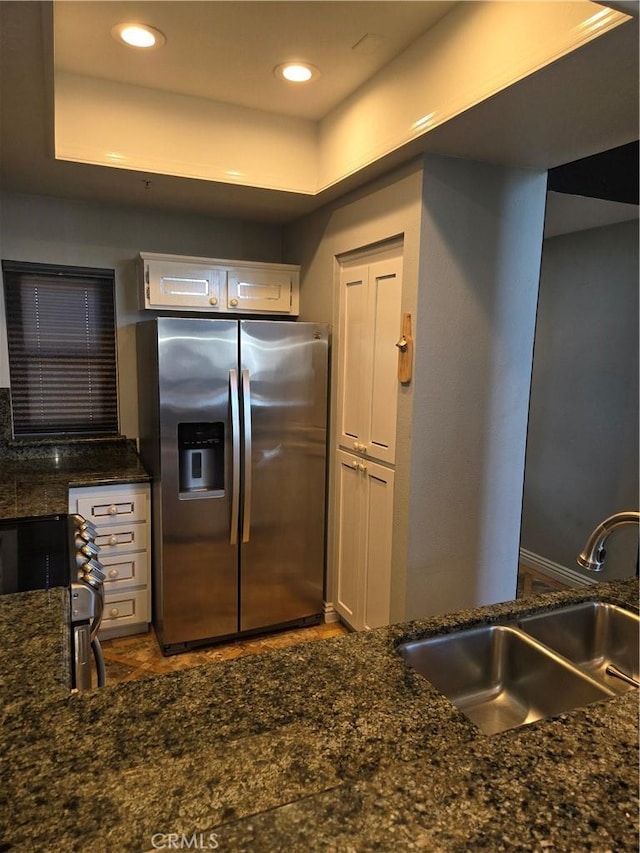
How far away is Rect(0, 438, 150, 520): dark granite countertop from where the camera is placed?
7.06 feet

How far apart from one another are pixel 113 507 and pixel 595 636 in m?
2.20

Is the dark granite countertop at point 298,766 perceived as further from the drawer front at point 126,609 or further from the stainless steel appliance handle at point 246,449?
the drawer front at point 126,609

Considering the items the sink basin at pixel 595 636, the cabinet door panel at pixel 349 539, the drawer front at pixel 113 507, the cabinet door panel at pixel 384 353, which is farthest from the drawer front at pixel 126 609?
the sink basin at pixel 595 636

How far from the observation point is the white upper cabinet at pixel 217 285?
9.47 feet

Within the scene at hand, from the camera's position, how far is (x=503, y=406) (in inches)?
95.3

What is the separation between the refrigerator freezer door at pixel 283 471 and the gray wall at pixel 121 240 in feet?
2.89

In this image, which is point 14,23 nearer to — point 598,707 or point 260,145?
point 260,145

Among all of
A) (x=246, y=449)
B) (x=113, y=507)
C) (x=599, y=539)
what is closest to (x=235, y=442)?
(x=246, y=449)

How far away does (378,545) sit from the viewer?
257cm

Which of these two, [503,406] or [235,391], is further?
[235,391]

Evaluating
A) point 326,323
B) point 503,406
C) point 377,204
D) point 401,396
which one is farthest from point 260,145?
point 503,406

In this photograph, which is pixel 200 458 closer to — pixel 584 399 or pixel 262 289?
pixel 262 289

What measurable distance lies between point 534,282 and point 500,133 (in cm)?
72

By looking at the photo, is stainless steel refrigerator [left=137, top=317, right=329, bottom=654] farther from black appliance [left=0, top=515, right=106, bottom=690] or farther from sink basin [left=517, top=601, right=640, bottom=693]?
sink basin [left=517, top=601, right=640, bottom=693]
